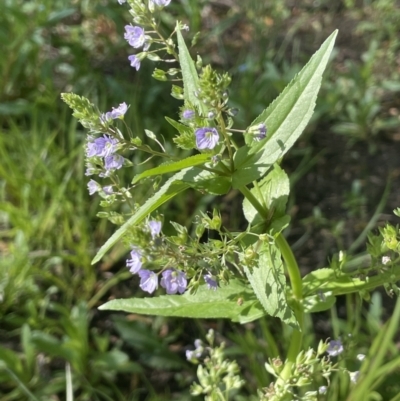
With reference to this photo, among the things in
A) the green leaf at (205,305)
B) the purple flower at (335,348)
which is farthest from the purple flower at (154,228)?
the purple flower at (335,348)

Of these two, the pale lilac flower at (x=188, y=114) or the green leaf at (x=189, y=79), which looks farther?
the green leaf at (x=189, y=79)

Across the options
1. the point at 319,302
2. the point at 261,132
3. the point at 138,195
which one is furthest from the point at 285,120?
the point at 138,195

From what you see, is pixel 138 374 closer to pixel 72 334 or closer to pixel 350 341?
pixel 72 334

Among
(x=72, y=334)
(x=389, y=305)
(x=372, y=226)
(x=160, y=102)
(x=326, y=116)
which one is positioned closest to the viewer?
(x=72, y=334)

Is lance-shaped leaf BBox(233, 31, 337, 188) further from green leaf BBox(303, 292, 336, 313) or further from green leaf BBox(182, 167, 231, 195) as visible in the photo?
green leaf BBox(303, 292, 336, 313)

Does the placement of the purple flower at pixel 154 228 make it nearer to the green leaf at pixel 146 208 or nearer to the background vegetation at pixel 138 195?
the green leaf at pixel 146 208

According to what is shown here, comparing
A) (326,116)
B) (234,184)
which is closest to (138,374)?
(234,184)

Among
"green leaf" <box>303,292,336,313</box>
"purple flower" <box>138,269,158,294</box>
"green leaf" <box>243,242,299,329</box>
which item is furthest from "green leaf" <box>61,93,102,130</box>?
"green leaf" <box>303,292,336,313</box>
